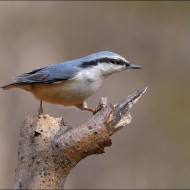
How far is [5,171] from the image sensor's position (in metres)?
6.81

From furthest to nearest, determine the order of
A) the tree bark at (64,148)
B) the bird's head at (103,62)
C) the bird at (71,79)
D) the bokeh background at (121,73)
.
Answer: the bokeh background at (121,73)
the bird's head at (103,62)
the bird at (71,79)
the tree bark at (64,148)

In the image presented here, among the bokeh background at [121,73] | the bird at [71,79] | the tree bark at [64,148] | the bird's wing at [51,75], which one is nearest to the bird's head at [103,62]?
the bird at [71,79]

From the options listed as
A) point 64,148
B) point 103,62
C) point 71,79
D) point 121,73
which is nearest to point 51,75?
point 71,79

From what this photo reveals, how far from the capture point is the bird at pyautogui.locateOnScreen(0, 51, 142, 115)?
4180 millimetres

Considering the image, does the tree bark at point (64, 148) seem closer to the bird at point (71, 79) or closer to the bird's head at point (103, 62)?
the bird at point (71, 79)

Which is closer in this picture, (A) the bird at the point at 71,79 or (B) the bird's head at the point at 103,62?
(A) the bird at the point at 71,79

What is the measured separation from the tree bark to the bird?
856 millimetres

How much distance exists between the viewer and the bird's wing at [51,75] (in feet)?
13.8

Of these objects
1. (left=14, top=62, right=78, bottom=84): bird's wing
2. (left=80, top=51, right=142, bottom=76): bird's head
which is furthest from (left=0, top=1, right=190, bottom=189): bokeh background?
(left=80, top=51, right=142, bottom=76): bird's head

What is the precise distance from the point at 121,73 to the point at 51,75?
4.09m

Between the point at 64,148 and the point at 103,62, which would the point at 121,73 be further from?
the point at 64,148

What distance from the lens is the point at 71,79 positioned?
420cm

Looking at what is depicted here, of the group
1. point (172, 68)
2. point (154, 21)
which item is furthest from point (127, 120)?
point (154, 21)

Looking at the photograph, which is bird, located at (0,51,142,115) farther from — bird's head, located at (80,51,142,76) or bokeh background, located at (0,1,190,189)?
bokeh background, located at (0,1,190,189)
